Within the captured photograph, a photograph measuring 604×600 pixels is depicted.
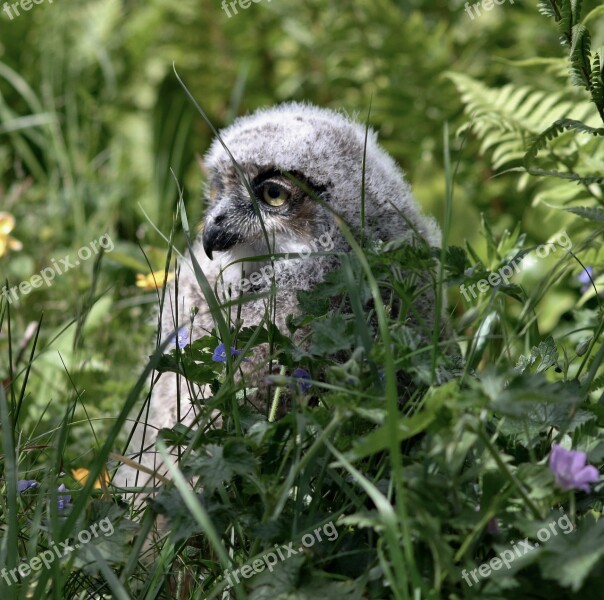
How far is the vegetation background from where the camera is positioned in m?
4.16

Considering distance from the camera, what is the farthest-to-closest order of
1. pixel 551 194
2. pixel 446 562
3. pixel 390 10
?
1. pixel 390 10
2. pixel 551 194
3. pixel 446 562

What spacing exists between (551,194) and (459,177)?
137 cm

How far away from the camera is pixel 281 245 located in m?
3.90

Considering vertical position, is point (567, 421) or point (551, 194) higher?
point (551, 194)

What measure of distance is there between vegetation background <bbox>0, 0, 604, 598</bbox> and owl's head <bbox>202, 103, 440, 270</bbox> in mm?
375

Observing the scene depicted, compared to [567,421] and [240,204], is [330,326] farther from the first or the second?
[240,204]

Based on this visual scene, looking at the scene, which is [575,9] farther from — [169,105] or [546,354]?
[169,105]

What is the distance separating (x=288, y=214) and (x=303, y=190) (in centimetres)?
26

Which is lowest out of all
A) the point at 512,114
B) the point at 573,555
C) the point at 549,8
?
the point at 573,555

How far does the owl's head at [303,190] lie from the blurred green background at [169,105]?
2.95ft

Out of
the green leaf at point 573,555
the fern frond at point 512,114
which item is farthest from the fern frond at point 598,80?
the green leaf at point 573,555

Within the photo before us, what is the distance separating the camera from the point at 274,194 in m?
3.88

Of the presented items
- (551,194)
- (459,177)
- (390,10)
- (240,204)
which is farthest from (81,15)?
(551,194)

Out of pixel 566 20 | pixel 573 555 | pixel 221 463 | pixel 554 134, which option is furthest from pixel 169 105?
pixel 573 555
